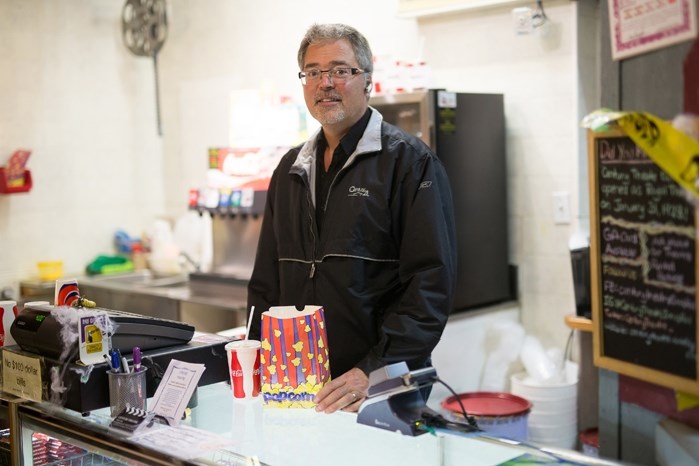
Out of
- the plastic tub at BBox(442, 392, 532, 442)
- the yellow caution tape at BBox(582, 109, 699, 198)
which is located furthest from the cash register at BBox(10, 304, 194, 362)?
the plastic tub at BBox(442, 392, 532, 442)

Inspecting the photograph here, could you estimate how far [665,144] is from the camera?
61.0 inches

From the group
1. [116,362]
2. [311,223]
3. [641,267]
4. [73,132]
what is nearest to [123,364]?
[116,362]

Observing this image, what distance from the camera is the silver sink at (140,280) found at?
557 centimetres

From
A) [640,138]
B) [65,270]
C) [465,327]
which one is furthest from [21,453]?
[65,270]

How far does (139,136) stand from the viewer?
6594 millimetres

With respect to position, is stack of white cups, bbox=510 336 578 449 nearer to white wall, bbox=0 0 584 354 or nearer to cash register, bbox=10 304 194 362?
white wall, bbox=0 0 584 354

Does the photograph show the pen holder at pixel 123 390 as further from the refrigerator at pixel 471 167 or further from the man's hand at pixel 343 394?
the refrigerator at pixel 471 167

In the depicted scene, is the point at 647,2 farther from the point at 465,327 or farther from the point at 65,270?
the point at 65,270

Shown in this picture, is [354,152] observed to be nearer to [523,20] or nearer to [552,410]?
[523,20]

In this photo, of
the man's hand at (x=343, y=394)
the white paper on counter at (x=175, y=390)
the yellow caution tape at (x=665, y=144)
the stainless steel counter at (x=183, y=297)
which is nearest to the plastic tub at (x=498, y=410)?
the stainless steel counter at (x=183, y=297)

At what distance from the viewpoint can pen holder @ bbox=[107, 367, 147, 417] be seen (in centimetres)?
213

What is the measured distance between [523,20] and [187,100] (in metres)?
2.93

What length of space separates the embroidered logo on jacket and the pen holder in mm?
883

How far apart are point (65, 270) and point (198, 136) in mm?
1345
